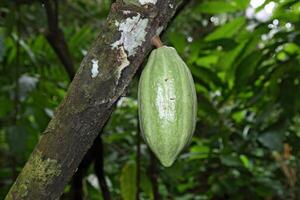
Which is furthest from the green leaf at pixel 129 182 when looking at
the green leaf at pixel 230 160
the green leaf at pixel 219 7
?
the green leaf at pixel 219 7

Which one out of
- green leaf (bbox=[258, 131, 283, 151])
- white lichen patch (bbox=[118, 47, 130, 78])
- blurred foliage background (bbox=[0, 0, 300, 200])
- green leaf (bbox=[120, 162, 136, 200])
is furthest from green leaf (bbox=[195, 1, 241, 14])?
white lichen patch (bbox=[118, 47, 130, 78])

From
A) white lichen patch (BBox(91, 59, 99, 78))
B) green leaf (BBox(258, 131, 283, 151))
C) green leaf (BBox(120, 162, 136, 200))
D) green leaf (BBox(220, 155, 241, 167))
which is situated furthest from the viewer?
green leaf (BBox(220, 155, 241, 167))

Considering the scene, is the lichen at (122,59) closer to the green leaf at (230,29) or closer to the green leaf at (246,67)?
the green leaf at (246,67)

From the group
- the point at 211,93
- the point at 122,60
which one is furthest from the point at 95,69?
the point at 211,93

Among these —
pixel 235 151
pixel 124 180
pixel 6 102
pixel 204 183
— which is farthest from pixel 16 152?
pixel 204 183

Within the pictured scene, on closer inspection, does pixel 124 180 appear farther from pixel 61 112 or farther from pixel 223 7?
pixel 61 112

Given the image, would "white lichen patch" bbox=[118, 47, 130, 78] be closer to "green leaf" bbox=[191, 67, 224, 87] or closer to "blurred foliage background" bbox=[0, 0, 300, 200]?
"blurred foliage background" bbox=[0, 0, 300, 200]

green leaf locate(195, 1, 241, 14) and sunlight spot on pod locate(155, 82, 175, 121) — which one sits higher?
sunlight spot on pod locate(155, 82, 175, 121)
